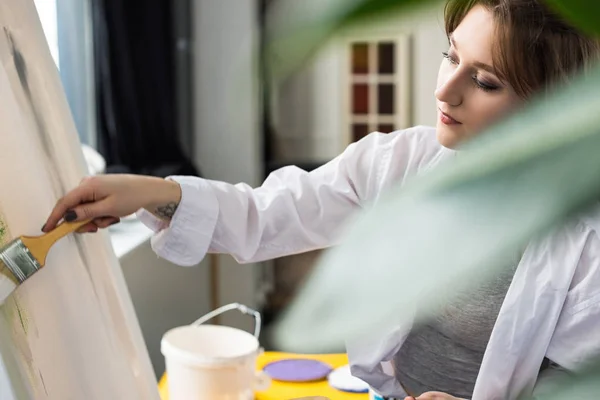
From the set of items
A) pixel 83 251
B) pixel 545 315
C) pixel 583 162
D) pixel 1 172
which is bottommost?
pixel 545 315

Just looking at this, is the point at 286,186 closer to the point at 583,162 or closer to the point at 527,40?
the point at 527,40

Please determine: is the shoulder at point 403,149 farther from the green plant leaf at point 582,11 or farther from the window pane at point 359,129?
the window pane at point 359,129

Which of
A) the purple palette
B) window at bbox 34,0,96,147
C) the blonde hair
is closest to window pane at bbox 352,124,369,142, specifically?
window at bbox 34,0,96,147

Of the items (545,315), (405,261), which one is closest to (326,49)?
(405,261)

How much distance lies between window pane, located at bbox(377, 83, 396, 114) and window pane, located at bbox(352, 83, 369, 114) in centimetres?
5

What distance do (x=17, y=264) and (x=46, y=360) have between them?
0.41 ft

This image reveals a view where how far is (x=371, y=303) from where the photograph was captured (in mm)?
162

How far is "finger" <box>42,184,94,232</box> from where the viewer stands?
0.92 meters

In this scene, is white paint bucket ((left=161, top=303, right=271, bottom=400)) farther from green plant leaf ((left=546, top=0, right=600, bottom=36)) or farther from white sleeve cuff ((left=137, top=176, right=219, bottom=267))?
green plant leaf ((left=546, top=0, right=600, bottom=36))

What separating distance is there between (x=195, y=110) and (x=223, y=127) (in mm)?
142

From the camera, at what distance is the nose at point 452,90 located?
610 millimetres

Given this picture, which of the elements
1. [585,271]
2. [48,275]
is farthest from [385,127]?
[48,275]

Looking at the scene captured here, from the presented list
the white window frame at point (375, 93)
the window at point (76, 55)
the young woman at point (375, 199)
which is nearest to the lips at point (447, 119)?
the young woman at point (375, 199)

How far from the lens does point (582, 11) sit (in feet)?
0.49
